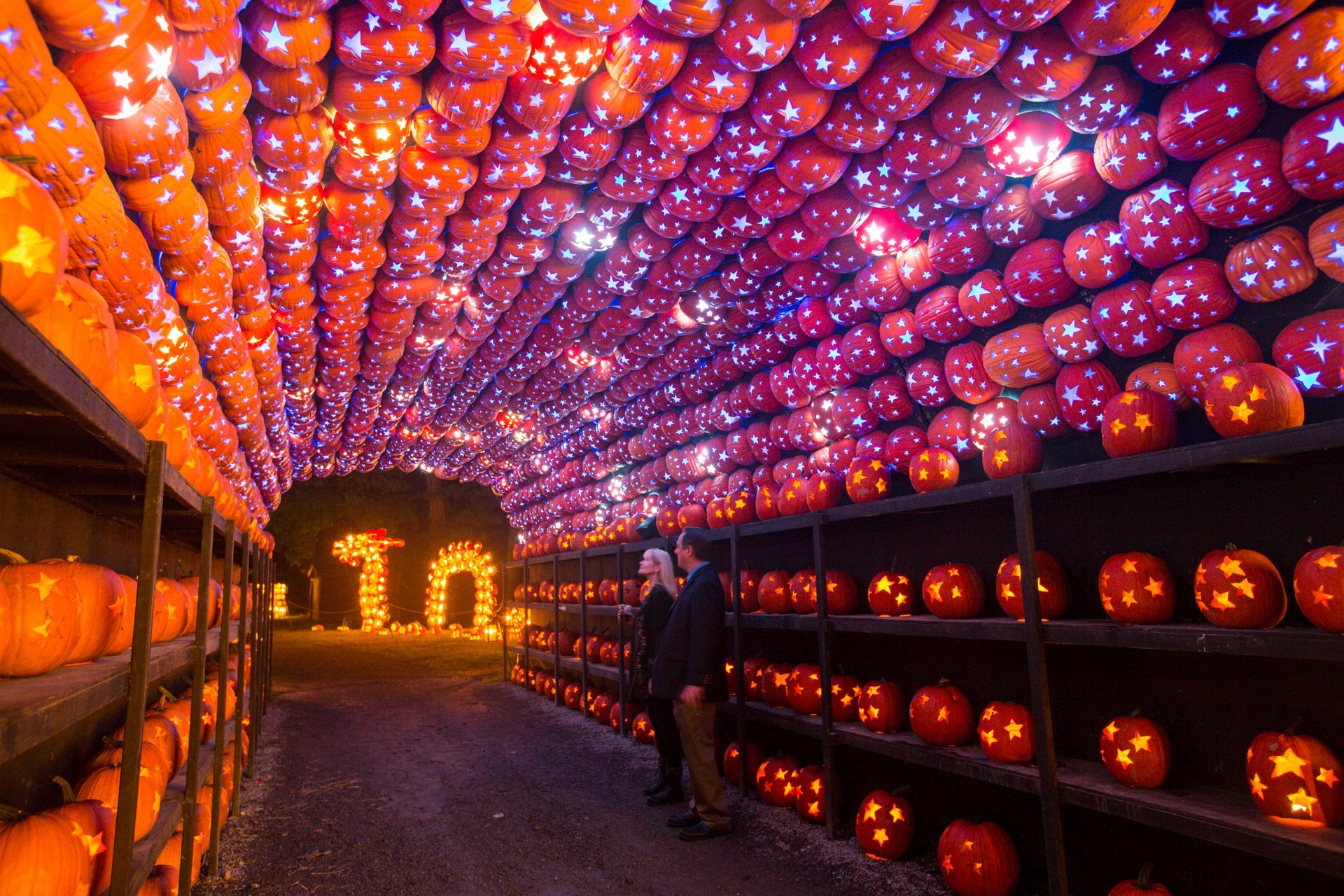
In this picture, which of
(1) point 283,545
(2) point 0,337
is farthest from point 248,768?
(1) point 283,545

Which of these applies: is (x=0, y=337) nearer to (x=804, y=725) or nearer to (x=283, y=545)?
(x=804, y=725)

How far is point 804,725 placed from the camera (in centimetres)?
522

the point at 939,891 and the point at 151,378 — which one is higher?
the point at 151,378

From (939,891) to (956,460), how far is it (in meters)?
2.49

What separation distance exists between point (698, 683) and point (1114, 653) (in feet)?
8.38

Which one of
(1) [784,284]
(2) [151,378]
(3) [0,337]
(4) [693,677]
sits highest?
(1) [784,284]

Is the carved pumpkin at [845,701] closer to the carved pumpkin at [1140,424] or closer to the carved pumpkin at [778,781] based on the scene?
the carved pumpkin at [778,781]

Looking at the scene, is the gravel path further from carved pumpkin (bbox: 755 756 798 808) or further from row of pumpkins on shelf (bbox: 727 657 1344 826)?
row of pumpkins on shelf (bbox: 727 657 1344 826)

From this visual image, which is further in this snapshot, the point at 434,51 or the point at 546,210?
the point at 546,210

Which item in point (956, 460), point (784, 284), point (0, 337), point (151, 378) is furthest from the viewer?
point (784, 284)

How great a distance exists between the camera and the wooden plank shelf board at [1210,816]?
8.68ft

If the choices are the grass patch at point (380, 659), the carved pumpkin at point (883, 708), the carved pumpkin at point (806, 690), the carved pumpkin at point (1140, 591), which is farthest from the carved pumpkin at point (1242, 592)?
the grass patch at point (380, 659)

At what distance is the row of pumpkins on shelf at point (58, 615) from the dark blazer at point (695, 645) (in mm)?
3267

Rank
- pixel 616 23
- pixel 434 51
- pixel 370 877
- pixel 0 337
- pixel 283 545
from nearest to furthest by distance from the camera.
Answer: pixel 0 337
pixel 616 23
pixel 434 51
pixel 370 877
pixel 283 545
